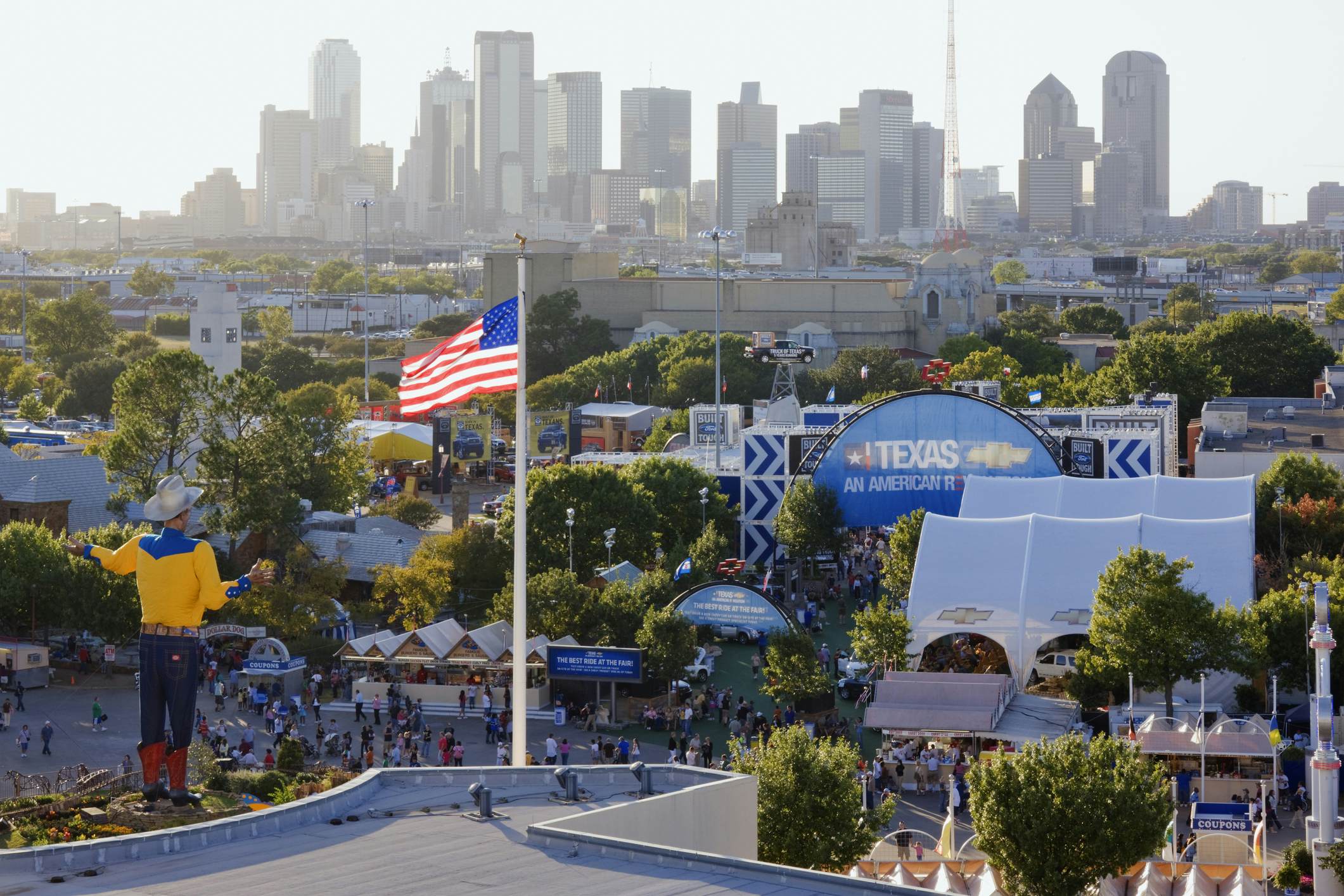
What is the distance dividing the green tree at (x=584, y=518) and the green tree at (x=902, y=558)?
680 centimetres

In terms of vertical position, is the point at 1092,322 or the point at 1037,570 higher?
the point at 1092,322

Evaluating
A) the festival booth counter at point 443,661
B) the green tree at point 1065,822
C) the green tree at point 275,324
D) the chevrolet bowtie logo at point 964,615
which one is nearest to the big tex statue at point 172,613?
the green tree at point 1065,822

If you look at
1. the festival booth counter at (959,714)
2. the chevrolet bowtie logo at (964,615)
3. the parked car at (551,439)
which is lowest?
the festival booth counter at (959,714)

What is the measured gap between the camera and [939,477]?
5206 cm

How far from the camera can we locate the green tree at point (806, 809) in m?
24.2

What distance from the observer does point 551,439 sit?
76.8m

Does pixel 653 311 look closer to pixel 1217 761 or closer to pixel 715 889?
pixel 1217 761

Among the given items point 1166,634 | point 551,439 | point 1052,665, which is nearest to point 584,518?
point 1052,665

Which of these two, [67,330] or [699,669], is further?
[67,330]

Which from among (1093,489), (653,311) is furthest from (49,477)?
(653,311)

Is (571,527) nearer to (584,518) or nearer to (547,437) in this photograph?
(584,518)

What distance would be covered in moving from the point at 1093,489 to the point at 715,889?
33934 mm

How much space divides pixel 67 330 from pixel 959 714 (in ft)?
317

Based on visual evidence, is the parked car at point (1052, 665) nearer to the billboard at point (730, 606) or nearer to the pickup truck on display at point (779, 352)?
the billboard at point (730, 606)
